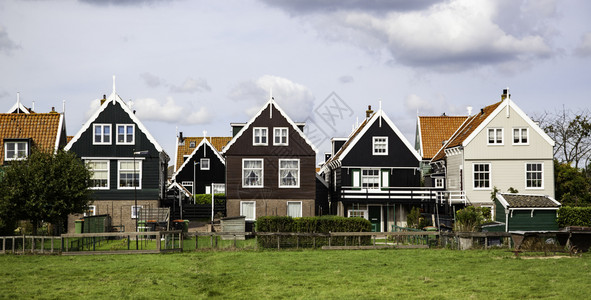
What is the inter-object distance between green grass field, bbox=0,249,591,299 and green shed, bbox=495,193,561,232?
9.44m

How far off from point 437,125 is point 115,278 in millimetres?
39432

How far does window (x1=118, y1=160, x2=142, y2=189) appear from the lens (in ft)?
150

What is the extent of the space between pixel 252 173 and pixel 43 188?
16.6 m

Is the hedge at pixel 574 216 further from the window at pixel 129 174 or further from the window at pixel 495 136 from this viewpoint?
the window at pixel 129 174

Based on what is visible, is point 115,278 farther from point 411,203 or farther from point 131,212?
point 411,203

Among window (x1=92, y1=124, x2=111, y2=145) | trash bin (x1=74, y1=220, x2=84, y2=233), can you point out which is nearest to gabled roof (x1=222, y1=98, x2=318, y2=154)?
window (x1=92, y1=124, x2=111, y2=145)

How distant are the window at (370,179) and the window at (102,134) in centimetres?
1899

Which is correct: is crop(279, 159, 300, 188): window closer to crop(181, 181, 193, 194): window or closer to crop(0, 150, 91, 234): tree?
crop(0, 150, 91, 234): tree

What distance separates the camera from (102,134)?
1800 inches

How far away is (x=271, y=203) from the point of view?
47.3 m

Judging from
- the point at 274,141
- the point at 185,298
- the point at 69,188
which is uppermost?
the point at 274,141

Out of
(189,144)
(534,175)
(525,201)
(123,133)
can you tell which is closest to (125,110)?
(123,133)

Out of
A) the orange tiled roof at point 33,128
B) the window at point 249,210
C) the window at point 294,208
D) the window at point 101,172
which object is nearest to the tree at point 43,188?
the window at point 101,172

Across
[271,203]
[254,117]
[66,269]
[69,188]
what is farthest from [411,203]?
[66,269]
